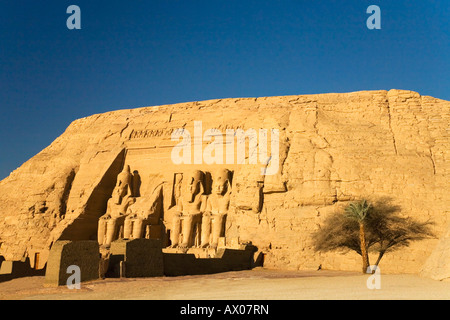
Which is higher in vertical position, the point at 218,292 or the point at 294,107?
the point at 294,107

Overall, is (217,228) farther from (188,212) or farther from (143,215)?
(143,215)

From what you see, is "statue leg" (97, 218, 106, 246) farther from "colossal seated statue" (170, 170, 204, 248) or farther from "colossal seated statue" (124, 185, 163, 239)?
"colossal seated statue" (170, 170, 204, 248)

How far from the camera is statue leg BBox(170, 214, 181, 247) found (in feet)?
67.9

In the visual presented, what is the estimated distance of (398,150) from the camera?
749 inches

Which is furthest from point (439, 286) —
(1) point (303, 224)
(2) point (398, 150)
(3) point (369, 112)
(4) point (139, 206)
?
(4) point (139, 206)

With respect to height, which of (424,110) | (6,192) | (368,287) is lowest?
(368,287)

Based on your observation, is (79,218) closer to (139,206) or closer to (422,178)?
(139,206)

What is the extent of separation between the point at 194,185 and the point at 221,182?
1.34m

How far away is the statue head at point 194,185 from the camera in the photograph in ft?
70.7

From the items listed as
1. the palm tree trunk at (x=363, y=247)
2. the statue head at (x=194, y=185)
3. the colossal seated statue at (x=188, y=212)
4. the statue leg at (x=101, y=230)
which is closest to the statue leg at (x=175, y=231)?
the colossal seated statue at (x=188, y=212)

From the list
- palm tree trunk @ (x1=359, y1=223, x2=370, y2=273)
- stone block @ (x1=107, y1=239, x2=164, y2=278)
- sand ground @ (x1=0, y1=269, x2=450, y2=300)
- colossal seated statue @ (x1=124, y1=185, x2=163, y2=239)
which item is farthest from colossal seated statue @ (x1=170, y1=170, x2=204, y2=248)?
sand ground @ (x1=0, y1=269, x2=450, y2=300)

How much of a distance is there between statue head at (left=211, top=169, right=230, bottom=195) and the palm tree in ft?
22.0

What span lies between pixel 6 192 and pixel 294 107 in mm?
16109

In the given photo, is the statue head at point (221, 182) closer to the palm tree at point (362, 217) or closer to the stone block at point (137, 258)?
the palm tree at point (362, 217)
